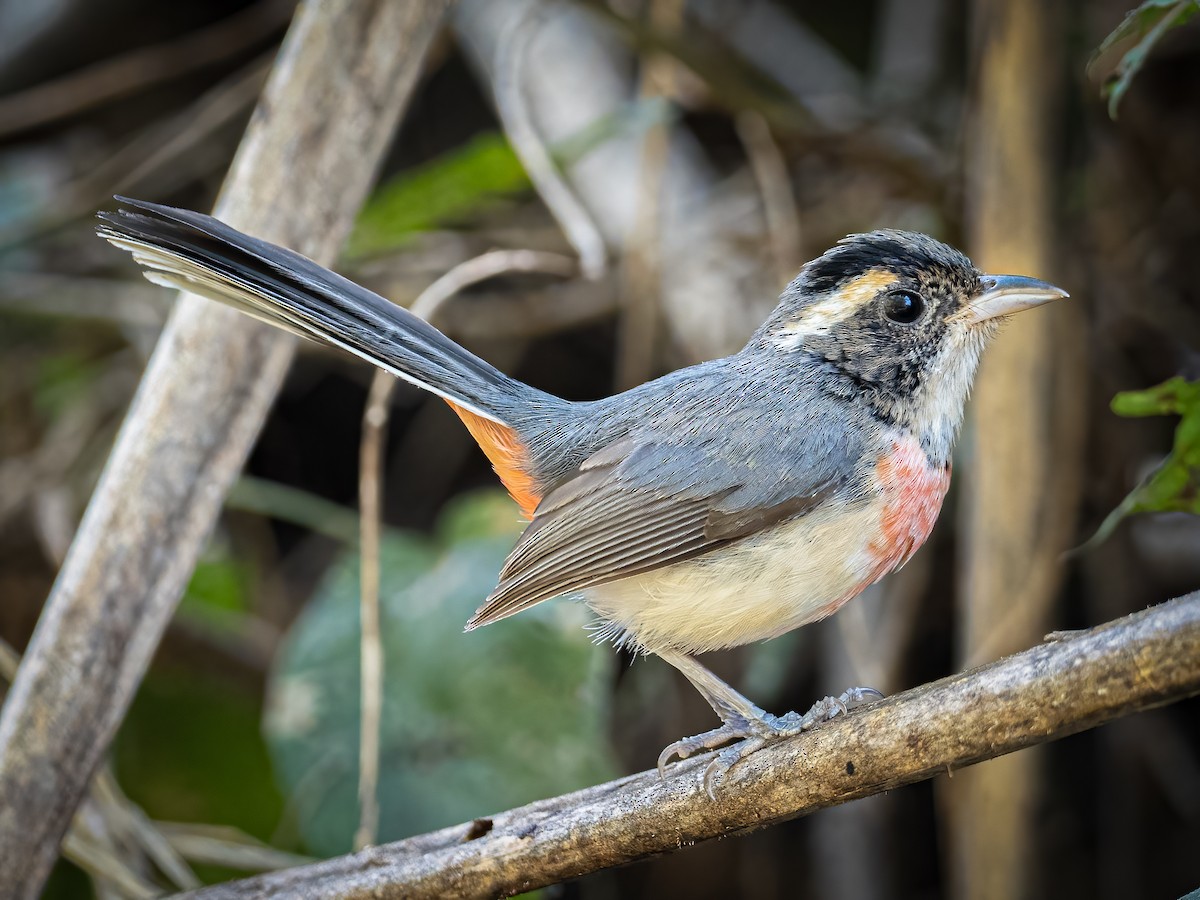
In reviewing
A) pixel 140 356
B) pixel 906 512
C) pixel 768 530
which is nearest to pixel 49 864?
pixel 768 530

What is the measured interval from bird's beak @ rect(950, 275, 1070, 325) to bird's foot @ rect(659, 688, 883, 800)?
90 centimetres

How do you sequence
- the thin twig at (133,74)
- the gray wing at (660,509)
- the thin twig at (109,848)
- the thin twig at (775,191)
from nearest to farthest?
the gray wing at (660,509), the thin twig at (109,848), the thin twig at (775,191), the thin twig at (133,74)

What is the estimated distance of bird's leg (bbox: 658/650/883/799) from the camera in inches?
83.7

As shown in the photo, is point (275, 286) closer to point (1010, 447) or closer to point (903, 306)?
point (903, 306)

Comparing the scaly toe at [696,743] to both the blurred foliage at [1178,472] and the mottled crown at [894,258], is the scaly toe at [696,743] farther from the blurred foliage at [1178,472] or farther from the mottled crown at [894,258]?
the mottled crown at [894,258]

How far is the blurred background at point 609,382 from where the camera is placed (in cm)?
330

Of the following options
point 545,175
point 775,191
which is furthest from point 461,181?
point 775,191

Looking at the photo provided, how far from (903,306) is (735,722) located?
995 millimetres

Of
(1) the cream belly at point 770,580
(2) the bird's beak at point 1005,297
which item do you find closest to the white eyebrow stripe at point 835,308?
(2) the bird's beak at point 1005,297

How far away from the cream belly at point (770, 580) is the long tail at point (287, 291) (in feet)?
2.14

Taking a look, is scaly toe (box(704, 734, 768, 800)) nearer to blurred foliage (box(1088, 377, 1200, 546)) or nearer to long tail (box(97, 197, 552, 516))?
blurred foliage (box(1088, 377, 1200, 546))

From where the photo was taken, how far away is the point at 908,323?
8.79 feet

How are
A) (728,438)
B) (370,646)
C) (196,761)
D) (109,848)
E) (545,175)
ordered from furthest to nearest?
(196,761) < (545,175) < (109,848) < (370,646) < (728,438)

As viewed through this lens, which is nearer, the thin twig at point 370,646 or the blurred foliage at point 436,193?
the thin twig at point 370,646
